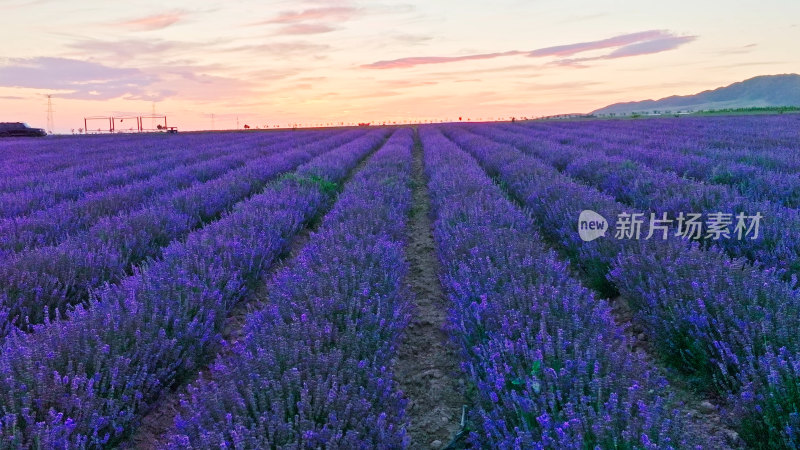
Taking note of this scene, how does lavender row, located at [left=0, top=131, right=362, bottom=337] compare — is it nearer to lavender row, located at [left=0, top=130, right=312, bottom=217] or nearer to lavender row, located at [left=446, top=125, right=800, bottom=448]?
lavender row, located at [left=0, top=130, right=312, bottom=217]

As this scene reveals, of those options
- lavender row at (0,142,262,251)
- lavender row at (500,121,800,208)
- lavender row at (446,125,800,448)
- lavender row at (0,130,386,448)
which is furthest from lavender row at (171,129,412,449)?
lavender row at (500,121,800,208)

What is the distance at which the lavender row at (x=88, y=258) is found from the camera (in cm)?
327

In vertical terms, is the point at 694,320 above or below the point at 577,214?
below

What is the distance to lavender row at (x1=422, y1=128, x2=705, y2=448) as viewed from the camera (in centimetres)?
159

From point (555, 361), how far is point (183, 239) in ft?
13.8

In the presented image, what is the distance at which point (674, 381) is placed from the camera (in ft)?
8.91

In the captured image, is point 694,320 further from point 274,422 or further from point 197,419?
point 197,419

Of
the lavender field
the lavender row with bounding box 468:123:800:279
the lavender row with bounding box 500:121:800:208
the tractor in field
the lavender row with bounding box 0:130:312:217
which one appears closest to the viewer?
the lavender field

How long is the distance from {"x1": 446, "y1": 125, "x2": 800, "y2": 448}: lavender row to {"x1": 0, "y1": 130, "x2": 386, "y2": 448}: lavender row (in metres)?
2.44

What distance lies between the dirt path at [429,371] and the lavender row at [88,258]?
1.80 meters

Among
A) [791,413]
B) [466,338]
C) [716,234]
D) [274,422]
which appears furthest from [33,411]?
[716,234]

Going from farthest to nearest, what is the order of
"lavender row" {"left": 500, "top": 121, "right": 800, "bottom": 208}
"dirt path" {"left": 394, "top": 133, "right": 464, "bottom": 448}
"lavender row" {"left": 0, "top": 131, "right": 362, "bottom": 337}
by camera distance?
"lavender row" {"left": 500, "top": 121, "right": 800, "bottom": 208} → "lavender row" {"left": 0, "top": 131, "right": 362, "bottom": 337} → "dirt path" {"left": 394, "top": 133, "right": 464, "bottom": 448}

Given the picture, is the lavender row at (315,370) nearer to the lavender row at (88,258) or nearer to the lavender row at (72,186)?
the lavender row at (88,258)

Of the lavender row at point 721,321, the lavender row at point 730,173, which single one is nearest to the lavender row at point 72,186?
Answer: the lavender row at point 721,321
